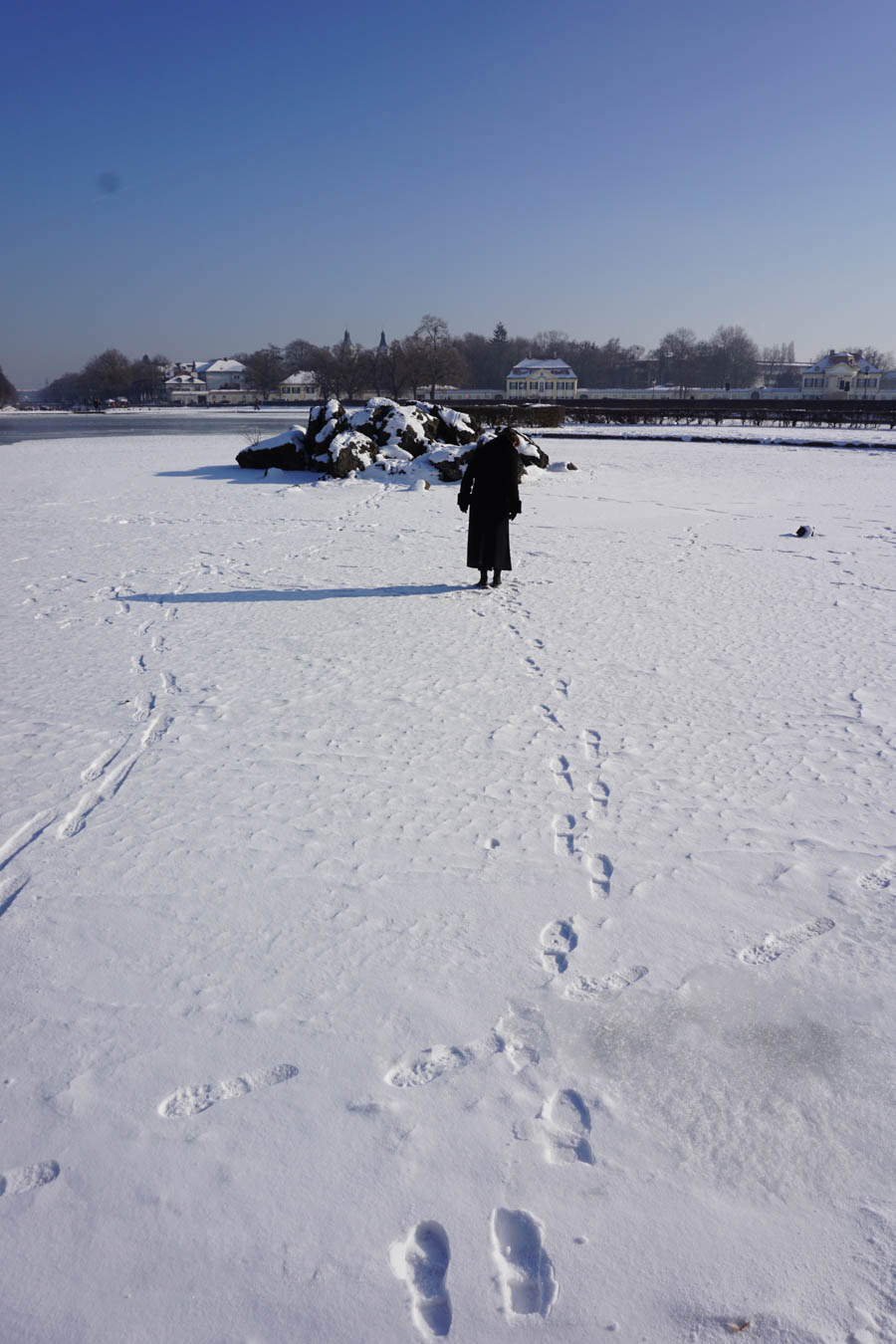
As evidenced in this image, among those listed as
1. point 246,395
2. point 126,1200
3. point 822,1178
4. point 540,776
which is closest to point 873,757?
point 540,776

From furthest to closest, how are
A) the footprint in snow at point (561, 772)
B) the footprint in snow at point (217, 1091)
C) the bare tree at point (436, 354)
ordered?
the bare tree at point (436, 354) < the footprint in snow at point (561, 772) < the footprint in snow at point (217, 1091)

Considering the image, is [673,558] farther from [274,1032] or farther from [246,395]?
[246,395]

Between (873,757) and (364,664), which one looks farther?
A: (364,664)

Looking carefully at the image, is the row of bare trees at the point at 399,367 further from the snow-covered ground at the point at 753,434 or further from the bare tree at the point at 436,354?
the snow-covered ground at the point at 753,434

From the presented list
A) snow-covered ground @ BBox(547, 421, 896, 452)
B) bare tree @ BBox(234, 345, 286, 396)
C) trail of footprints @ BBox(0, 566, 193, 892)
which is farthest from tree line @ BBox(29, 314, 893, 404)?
trail of footprints @ BBox(0, 566, 193, 892)

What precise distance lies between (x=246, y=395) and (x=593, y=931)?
422 feet

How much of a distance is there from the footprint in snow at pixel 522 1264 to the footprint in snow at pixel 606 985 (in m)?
0.87

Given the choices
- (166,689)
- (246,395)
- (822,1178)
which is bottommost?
(822,1178)

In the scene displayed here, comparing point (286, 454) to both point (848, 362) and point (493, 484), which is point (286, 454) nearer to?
point (493, 484)

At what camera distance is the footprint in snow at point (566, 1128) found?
229cm

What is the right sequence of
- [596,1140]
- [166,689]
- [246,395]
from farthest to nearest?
Answer: [246,395], [166,689], [596,1140]

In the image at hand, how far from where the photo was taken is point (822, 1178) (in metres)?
2.24

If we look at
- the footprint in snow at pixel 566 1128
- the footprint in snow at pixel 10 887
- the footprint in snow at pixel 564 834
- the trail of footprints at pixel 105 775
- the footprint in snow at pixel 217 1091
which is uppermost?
the trail of footprints at pixel 105 775

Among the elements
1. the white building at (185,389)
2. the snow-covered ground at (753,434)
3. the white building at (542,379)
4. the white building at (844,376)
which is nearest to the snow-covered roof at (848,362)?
the white building at (844,376)
